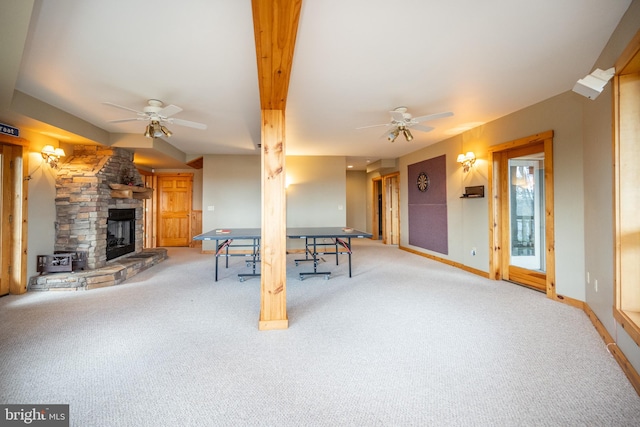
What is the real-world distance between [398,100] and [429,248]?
12.2 feet

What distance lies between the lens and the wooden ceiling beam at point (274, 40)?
1405 millimetres

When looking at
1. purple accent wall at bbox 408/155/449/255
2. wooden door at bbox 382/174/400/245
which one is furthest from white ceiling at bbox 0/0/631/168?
wooden door at bbox 382/174/400/245

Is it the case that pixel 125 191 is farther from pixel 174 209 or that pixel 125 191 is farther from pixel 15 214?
pixel 174 209

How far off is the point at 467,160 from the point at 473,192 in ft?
1.78

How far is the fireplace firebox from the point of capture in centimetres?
507

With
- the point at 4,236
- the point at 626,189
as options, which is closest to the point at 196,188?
the point at 4,236

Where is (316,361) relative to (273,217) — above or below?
below

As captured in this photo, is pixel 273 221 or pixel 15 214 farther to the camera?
pixel 15 214

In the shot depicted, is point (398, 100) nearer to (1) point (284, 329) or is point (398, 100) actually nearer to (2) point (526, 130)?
(2) point (526, 130)

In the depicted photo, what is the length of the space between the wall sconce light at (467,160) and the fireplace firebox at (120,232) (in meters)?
6.09

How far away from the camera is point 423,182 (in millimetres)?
6312

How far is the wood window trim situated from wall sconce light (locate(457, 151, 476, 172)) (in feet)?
8.57

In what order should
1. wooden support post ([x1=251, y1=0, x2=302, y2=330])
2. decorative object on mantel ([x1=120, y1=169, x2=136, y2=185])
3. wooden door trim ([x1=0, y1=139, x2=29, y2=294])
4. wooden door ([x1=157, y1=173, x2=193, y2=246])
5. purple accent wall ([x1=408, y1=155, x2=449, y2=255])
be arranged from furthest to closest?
1. wooden door ([x1=157, y1=173, x2=193, y2=246])
2. purple accent wall ([x1=408, y1=155, x2=449, y2=255])
3. decorative object on mantel ([x1=120, y1=169, x2=136, y2=185])
4. wooden door trim ([x1=0, y1=139, x2=29, y2=294])
5. wooden support post ([x1=251, y1=0, x2=302, y2=330])

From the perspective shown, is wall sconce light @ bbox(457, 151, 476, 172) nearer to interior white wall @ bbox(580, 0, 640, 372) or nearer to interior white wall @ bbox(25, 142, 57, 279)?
interior white wall @ bbox(580, 0, 640, 372)
